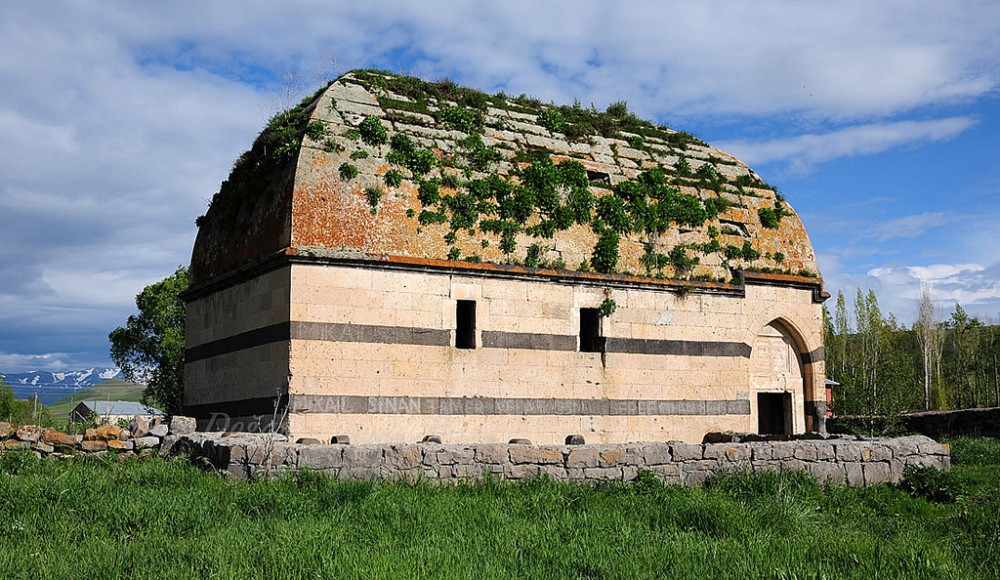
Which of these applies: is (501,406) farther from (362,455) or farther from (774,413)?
(774,413)

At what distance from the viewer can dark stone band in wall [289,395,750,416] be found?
12742mm

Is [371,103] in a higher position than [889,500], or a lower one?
higher

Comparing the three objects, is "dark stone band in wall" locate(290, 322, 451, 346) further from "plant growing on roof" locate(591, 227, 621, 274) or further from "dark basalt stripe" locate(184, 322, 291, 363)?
"plant growing on roof" locate(591, 227, 621, 274)

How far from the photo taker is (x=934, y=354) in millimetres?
56844

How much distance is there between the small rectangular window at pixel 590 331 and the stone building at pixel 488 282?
44 mm

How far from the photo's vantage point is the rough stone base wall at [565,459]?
372 inches

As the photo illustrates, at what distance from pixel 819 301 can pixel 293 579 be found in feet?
48.2

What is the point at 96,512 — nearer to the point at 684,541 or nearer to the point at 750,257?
the point at 684,541

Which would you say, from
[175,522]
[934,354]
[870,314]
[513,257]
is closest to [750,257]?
[513,257]

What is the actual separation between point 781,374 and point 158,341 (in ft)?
97.5

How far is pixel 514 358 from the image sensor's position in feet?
46.6

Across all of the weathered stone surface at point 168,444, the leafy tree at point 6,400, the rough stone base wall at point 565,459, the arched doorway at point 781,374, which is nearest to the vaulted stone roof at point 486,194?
the arched doorway at point 781,374

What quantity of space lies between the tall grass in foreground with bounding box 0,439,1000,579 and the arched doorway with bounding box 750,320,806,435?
21.5ft

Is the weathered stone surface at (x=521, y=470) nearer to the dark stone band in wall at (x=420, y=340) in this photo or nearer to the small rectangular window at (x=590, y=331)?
the dark stone band in wall at (x=420, y=340)
